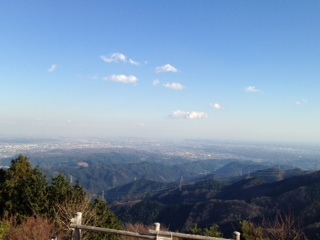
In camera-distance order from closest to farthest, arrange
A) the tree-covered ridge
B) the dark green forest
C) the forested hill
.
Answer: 1. the dark green forest
2. the tree-covered ridge
3. the forested hill

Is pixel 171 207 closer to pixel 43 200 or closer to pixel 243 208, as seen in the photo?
pixel 243 208

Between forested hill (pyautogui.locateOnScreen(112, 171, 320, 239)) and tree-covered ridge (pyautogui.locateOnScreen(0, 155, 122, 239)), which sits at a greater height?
tree-covered ridge (pyautogui.locateOnScreen(0, 155, 122, 239))

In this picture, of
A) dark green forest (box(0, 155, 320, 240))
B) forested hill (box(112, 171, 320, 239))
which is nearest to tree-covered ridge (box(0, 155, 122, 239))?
dark green forest (box(0, 155, 320, 240))

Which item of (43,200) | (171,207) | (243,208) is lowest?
(171,207)

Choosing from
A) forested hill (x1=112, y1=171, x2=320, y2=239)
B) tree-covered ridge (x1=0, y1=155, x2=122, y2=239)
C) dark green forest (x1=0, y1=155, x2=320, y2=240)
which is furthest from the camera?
forested hill (x1=112, y1=171, x2=320, y2=239)

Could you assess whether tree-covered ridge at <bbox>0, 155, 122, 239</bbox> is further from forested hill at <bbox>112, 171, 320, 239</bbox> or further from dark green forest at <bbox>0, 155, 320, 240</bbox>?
forested hill at <bbox>112, 171, 320, 239</bbox>

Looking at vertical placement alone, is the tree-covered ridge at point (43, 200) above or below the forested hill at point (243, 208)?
above

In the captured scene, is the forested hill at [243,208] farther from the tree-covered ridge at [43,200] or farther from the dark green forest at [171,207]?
the tree-covered ridge at [43,200]

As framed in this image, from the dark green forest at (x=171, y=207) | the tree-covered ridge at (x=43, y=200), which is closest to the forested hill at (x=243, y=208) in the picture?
the dark green forest at (x=171, y=207)

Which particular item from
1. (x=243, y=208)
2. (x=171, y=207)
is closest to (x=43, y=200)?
(x=243, y=208)

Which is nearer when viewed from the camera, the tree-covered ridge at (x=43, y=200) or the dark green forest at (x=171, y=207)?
the dark green forest at (x=171, y=207)

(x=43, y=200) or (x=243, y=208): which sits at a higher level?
(x=43, y=200)

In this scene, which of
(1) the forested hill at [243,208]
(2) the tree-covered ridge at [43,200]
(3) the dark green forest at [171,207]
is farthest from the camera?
(1) the forested hill at [243,208]
